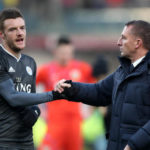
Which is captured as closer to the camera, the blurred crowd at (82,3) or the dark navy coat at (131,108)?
the dark navy coat at (131,108)

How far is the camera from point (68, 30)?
26.2 meters

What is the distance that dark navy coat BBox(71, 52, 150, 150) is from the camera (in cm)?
568

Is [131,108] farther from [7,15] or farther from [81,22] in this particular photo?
[81,22]

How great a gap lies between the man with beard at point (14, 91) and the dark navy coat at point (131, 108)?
0.68 m

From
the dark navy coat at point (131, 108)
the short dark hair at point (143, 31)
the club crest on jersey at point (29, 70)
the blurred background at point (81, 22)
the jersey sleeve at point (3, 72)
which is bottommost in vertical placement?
the blurred background at point (81, 22)

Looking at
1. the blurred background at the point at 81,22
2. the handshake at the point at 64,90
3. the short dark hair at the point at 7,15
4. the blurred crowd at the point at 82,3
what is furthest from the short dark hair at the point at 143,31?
the blurred crowd at the point at 82,3

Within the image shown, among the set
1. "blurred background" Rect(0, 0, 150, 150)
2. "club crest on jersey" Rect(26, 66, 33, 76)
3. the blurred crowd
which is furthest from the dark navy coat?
the blurred crowd

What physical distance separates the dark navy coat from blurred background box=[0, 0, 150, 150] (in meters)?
18.5

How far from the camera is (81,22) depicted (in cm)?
2683

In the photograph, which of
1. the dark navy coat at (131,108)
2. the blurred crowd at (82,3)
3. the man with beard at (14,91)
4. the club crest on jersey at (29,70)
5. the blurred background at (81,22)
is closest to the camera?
the dark navy coat at (131,108)

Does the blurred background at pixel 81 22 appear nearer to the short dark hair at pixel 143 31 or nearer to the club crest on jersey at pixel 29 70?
the club crest on jersey at pixel 29 70

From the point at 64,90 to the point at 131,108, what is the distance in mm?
784

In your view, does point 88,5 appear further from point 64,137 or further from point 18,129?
point 18,129

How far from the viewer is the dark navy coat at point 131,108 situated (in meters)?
→ 5.68
